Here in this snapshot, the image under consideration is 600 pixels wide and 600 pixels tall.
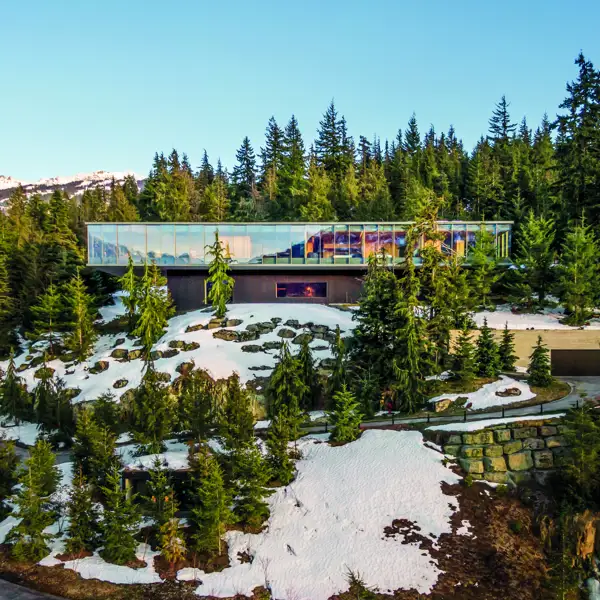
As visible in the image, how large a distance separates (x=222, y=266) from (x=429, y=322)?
16.5 meters

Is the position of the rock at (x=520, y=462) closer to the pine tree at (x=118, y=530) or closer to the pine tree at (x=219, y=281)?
the pine tree at (x=118, y=530)

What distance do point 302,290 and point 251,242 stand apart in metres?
5.69

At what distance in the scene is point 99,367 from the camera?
34.2 meters

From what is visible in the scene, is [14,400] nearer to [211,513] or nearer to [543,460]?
[211,513]

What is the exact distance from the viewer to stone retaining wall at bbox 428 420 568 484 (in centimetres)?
2012

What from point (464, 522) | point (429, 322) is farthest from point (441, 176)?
point (464, 522)

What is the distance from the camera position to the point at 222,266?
38438 millimetres

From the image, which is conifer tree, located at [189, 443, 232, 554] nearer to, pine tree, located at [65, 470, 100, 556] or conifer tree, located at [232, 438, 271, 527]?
conifer tree, located at [232, 438, 271, 527]

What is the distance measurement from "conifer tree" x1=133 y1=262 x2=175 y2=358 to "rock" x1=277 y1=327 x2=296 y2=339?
8.10 m

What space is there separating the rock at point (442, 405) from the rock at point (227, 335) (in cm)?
1465

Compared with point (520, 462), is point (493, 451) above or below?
above

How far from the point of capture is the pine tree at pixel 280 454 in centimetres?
2022

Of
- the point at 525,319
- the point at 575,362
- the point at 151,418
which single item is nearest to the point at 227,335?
the point at 151,418

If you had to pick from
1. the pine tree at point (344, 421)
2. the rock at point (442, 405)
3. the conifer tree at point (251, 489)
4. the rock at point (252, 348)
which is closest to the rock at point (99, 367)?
the rock at point (252, 348)
